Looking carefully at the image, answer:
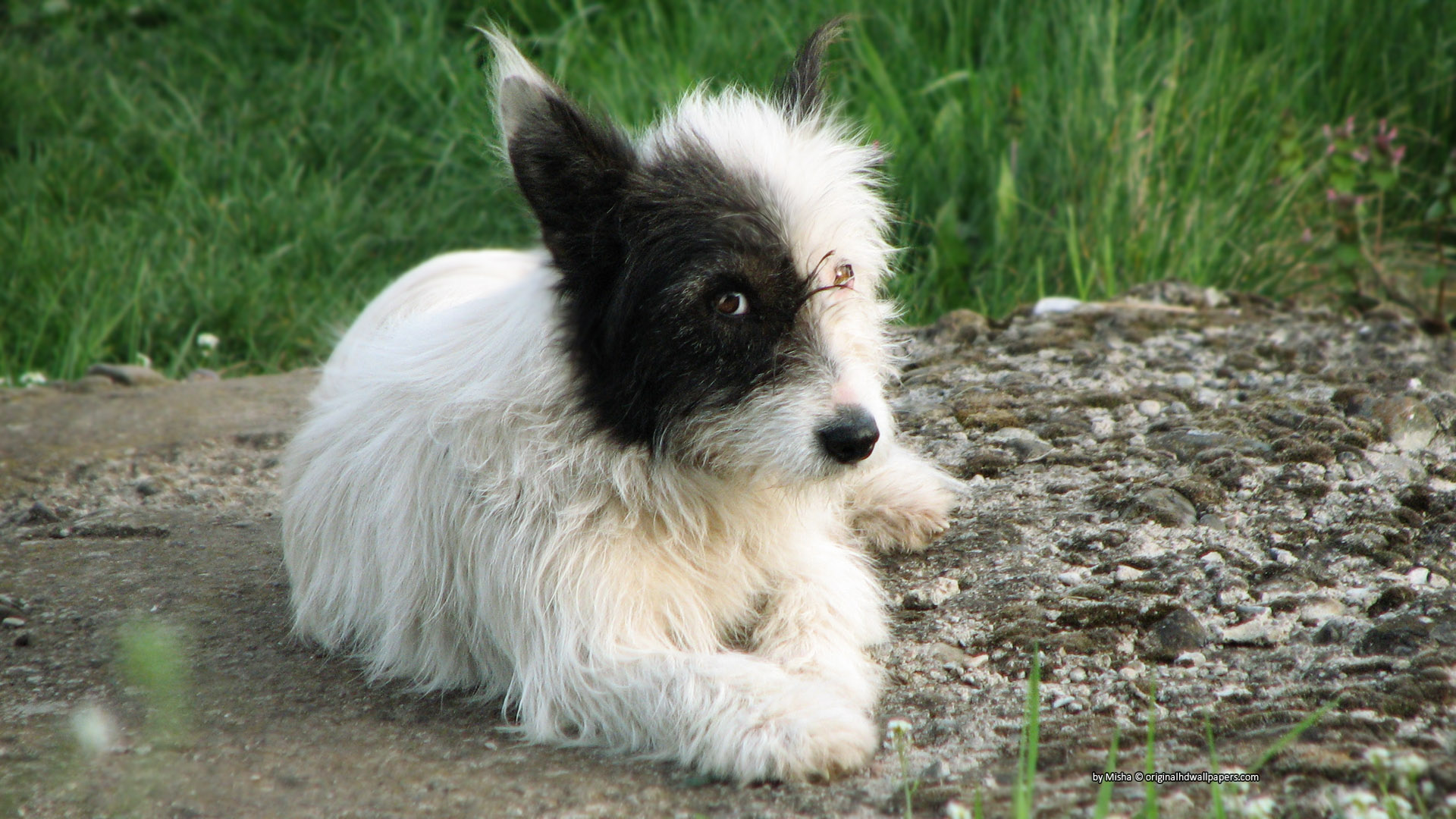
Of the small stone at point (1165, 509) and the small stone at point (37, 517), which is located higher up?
the small stone at point (1165, 509)

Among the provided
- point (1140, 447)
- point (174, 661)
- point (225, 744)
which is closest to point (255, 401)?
point (174, 661)

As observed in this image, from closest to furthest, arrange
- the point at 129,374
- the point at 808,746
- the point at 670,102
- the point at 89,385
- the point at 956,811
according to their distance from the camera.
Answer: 1. the point at 956,811
2. the point at 808,746
3. the point at 89,385
4. the point at 129,374
5. the point at 670,102

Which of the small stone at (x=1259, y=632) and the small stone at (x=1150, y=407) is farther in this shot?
the small stone at (x=1150, y=407)

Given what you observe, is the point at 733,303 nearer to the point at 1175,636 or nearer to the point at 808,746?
the point at 808,746

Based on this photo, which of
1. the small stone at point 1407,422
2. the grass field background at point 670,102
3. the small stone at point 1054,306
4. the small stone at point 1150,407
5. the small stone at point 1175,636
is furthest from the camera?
the grass field background at point 670,102

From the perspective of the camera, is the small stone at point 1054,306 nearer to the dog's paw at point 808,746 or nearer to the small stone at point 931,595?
the small stone at point 931,595

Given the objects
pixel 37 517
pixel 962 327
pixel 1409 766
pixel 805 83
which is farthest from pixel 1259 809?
pixel 37 517

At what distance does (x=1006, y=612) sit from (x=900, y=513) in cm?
61

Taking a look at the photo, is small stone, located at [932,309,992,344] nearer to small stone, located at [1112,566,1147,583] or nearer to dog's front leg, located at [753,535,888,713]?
small stone, located at [1112,566,1147,583]

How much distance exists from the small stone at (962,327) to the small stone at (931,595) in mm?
2059

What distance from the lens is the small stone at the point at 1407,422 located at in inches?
161

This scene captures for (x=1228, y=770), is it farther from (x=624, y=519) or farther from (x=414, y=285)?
(x=414, y=285)

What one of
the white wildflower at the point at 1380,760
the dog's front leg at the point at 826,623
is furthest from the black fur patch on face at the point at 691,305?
the white wildflower at the point at 1380,760

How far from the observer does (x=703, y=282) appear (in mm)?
2781
